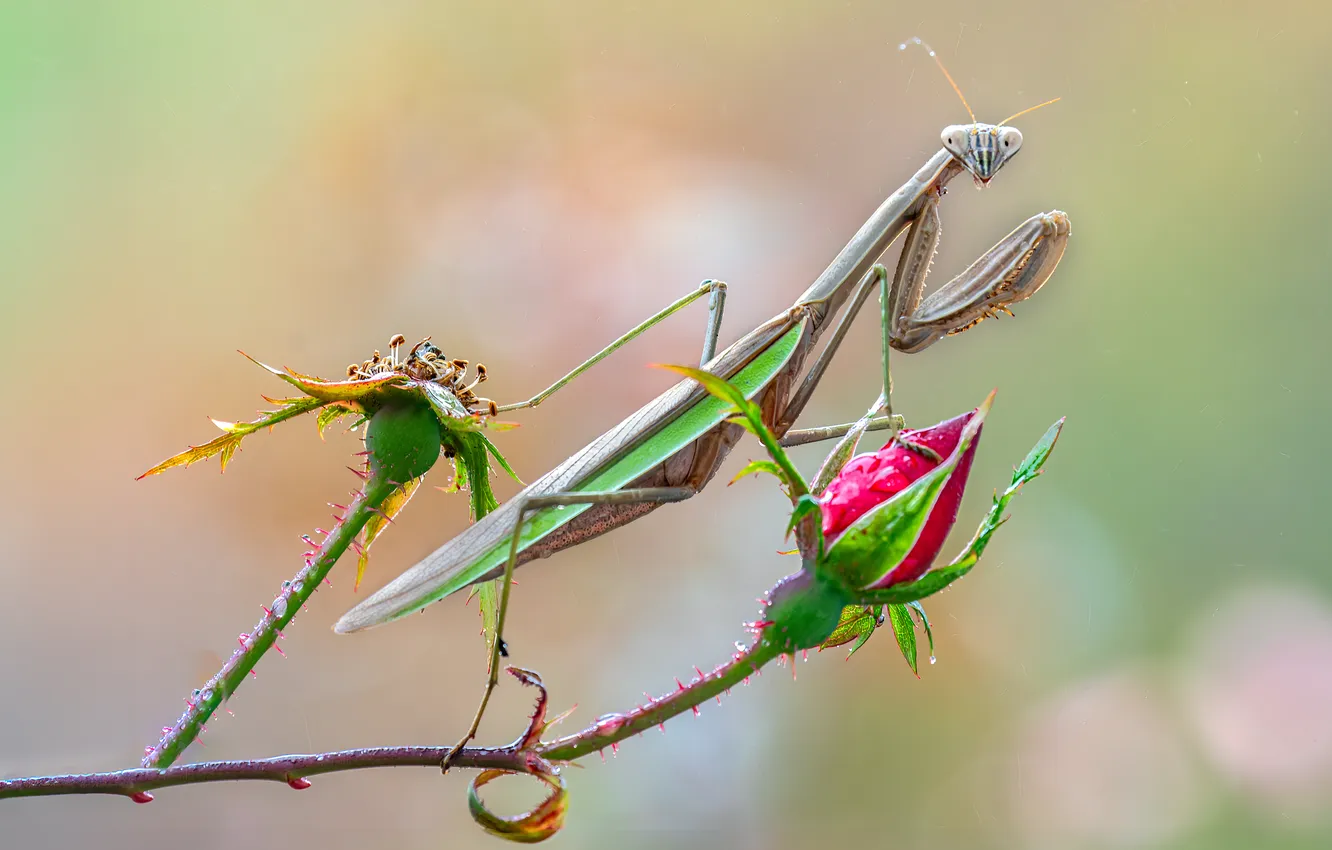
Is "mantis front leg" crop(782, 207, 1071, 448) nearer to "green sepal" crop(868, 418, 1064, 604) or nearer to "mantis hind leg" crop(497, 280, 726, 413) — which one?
"mantis hind leg" crop(497, 280, 726, 413)

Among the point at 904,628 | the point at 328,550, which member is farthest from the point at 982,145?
the point at 328,550

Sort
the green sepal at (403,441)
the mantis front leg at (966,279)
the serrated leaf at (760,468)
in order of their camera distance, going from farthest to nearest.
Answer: the mantis front leg at (966,279)
the green sepal at (403,441)
the serrated leaf at (760,468)

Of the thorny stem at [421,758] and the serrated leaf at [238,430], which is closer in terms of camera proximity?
the thorny stem at [421,758]

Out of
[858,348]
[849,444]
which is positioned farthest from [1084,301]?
[849,444]

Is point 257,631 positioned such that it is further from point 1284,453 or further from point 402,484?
point 1284,453

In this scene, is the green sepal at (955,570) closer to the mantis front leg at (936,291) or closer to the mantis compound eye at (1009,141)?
the mantis front leg at (936,291)

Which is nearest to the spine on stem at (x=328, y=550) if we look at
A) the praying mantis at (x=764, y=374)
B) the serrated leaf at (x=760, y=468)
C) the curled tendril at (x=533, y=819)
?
the praying mantis at (x=764, y=374)

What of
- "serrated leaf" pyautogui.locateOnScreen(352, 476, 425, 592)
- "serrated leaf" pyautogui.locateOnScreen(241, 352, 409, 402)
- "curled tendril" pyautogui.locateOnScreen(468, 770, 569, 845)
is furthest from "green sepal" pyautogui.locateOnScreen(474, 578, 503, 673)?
"curled tendril" pyautogui.locateOnScreen(468, 770, 569, 845)

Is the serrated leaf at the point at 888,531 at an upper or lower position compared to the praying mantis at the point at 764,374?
lower

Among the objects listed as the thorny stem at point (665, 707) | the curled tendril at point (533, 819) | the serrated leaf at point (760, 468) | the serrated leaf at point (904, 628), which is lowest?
the curled tendril at point (533, 819)
